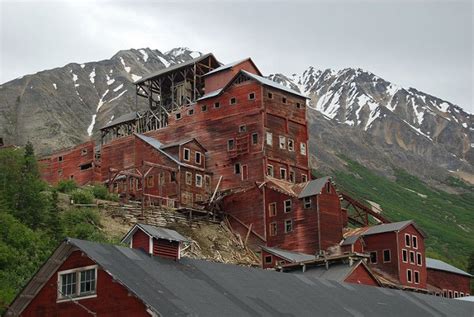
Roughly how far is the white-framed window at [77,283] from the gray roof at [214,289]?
0.59 m

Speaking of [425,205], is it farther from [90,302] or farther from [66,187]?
[90,302]

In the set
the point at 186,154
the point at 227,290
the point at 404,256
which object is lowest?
the point at 227,290

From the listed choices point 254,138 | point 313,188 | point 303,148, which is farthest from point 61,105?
point 313,188

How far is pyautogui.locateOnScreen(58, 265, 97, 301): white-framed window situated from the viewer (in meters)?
29.8

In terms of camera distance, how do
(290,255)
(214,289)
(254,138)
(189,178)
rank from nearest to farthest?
(214,289) → (290,255) → (254,138) → (189,178)

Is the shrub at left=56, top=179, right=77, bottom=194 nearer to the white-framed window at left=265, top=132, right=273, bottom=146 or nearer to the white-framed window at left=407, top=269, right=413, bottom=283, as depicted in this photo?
the white-framed window at left=265, top=132, right=273, bottom=146

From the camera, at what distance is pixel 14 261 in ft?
154

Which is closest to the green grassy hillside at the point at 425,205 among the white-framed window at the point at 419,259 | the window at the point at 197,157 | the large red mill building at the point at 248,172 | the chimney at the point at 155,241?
the white-framed window at the point at 419,259

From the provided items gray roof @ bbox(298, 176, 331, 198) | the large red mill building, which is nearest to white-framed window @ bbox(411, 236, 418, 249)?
the large red mill building

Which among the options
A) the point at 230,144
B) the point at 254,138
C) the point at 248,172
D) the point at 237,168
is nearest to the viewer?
the point at 248,172

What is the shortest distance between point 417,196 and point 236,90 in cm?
11015

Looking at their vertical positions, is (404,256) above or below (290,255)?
below

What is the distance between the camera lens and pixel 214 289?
3180cm

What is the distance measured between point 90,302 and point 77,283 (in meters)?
1.10
